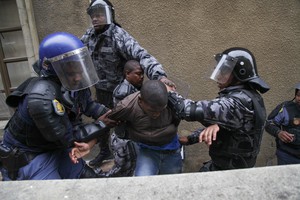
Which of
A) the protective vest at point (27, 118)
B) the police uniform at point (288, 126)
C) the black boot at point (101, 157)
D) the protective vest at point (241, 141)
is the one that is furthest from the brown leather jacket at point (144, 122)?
the police uniform at point (288, 126)

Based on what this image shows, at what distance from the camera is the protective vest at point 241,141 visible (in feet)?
6.27

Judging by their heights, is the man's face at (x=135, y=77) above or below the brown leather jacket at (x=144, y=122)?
above

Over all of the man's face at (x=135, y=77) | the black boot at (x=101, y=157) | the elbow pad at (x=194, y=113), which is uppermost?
the man's face at (x=135, y=77)

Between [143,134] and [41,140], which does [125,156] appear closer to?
[143,134]

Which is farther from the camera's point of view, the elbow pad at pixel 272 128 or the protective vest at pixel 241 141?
the elbow pad at pixel 272 128

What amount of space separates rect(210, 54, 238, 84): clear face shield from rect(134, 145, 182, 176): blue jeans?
79 centimetres

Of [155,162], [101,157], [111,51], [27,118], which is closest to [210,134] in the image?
[155,162]

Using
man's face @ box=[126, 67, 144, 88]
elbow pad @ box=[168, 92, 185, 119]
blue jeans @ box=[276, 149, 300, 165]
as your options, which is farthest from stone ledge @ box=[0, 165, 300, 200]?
blue jeans @ box=[276, 149, 300, 165]

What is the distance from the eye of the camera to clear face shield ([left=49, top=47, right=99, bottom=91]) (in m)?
1.79

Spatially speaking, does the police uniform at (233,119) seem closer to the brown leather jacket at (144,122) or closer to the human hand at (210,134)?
the human hand at (210,134)

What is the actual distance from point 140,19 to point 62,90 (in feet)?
6.69

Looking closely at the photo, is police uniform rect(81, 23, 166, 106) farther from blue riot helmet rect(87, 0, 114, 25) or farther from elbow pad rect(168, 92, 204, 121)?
elbow pad rect(168, 92, 204, 121)

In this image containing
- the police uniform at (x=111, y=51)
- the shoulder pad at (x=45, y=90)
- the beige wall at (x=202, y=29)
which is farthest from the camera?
the beige wall at (x=202, y=29)

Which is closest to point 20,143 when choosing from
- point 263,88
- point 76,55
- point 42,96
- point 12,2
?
point 42,96
